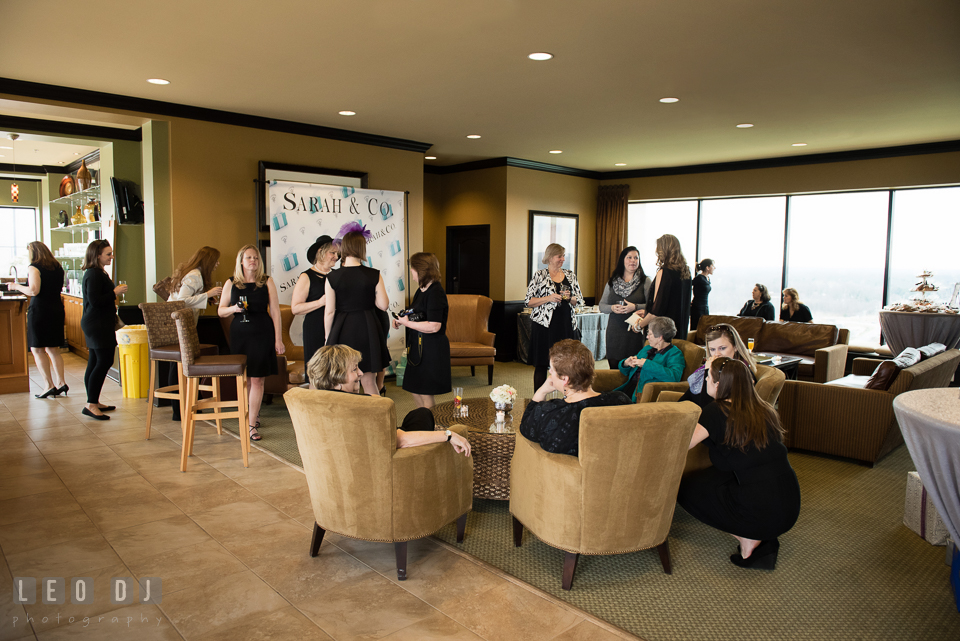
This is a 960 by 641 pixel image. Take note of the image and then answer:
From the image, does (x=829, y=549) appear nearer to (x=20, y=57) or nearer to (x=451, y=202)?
(x=20, y=57)

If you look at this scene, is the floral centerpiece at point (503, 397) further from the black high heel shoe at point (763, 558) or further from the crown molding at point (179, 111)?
the crown molding at point (179, 111)

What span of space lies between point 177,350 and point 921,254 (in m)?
8.11

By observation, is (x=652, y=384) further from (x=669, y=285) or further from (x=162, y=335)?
(x=162, y=335)

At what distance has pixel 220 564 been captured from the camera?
2.86 metres

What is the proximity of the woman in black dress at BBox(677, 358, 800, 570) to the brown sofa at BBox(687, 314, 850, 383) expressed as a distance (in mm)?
3657

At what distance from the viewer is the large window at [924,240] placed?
7383mm

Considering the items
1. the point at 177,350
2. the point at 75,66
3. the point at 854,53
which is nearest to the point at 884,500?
the point at 854,53

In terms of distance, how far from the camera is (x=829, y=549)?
3084mm

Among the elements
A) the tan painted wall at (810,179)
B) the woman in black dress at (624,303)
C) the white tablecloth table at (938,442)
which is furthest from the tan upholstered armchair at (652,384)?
the tan painted wall at (810,179)

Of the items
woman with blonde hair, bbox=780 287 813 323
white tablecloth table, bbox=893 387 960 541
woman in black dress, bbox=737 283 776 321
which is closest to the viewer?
white tablecloth table, bbox=893 387 960 541

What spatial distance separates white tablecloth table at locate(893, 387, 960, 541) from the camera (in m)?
1.80

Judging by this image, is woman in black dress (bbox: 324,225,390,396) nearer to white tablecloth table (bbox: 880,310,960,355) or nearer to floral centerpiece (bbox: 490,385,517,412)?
floral centerpiece (bbox: 490,385,517,412)

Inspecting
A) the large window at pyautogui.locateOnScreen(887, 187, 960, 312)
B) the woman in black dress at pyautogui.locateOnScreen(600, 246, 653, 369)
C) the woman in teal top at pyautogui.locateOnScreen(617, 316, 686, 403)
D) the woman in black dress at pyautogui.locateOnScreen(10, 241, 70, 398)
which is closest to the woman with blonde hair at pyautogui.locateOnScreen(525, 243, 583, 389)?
the woman in black dress at pyautogui.locateOnScreen(600, 246, 653, 369)

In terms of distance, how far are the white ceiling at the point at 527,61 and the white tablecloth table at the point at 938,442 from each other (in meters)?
2.32
